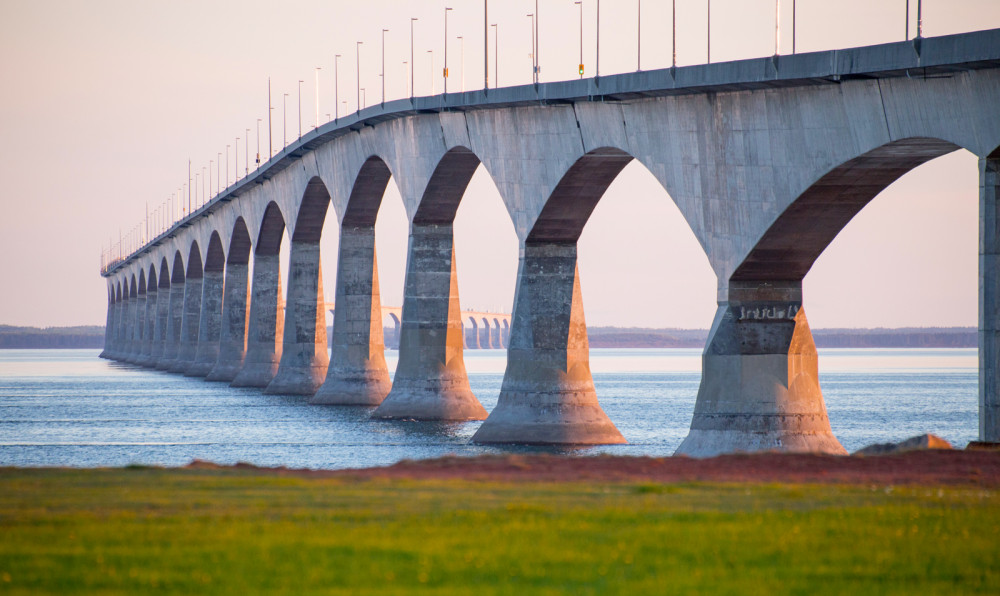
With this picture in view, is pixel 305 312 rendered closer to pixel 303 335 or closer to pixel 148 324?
pixel 303 335

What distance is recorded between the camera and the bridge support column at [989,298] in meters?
21.9

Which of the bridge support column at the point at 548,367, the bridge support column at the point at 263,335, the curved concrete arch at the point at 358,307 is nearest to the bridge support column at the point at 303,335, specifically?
the curved concrete arch at the point at 358,307

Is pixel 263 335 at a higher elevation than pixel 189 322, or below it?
below

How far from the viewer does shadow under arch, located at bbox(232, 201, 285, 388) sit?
240 feet

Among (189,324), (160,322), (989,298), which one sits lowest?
(989,298)

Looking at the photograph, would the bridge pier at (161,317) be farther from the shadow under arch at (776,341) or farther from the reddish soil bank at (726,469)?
the reddish soil bank at (726,469)

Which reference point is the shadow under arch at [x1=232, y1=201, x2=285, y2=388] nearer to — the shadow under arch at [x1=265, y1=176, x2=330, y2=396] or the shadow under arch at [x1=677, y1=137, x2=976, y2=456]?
the shadow under arch at [x1=265, y1=176, x2=330, y2=396]

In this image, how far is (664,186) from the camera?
3197 cm

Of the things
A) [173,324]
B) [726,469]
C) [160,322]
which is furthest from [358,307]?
[160,322]

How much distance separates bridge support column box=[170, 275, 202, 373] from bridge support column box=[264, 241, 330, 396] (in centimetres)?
3747

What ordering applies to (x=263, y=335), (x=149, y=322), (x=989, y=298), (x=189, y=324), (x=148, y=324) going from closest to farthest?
(x=989, y=298) < (x=263, y=335) < (x=189, y=324) < (x=148, y=324) < (x=149, y=322)

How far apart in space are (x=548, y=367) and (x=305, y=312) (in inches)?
1124

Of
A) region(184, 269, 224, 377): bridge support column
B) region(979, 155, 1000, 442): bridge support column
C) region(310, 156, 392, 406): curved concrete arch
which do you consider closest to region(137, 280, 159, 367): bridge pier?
region(184, 269, 224, 377): bridge support column

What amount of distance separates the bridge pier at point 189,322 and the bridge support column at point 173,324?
5.52m
